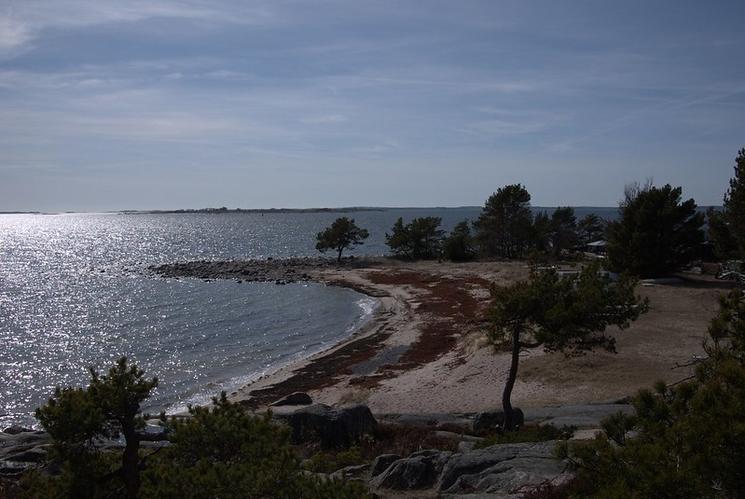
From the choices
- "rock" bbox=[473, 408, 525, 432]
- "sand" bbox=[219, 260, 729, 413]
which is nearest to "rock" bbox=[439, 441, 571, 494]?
"rock" bbox=[473, 408, 525, 432]

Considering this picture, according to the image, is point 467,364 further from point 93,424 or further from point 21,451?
point 93,424

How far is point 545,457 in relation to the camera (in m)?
11.6

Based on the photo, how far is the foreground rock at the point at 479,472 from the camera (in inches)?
411

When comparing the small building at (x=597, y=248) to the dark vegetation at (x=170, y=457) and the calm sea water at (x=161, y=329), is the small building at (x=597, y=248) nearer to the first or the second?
the calm sea water at (x=161, y=329)

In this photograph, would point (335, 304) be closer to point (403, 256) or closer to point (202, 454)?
point (403, 256)

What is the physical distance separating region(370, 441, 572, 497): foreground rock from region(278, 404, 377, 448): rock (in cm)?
391

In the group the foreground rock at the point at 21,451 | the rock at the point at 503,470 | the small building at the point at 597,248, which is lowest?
the foreground rock at the point at 21,451

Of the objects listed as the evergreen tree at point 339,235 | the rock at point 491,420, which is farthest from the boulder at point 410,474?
the evergreen tree at point 339,235

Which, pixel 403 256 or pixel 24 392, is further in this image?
pixel 403 256

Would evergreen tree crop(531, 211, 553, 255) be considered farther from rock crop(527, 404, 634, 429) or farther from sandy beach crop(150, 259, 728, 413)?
rock crop(527, 404, 634, 429)

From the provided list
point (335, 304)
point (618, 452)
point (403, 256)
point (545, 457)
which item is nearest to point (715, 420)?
point (618, 452)

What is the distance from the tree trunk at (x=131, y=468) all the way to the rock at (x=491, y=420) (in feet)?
39.1

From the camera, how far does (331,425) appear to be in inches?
661

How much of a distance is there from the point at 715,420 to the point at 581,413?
12.5 metres
